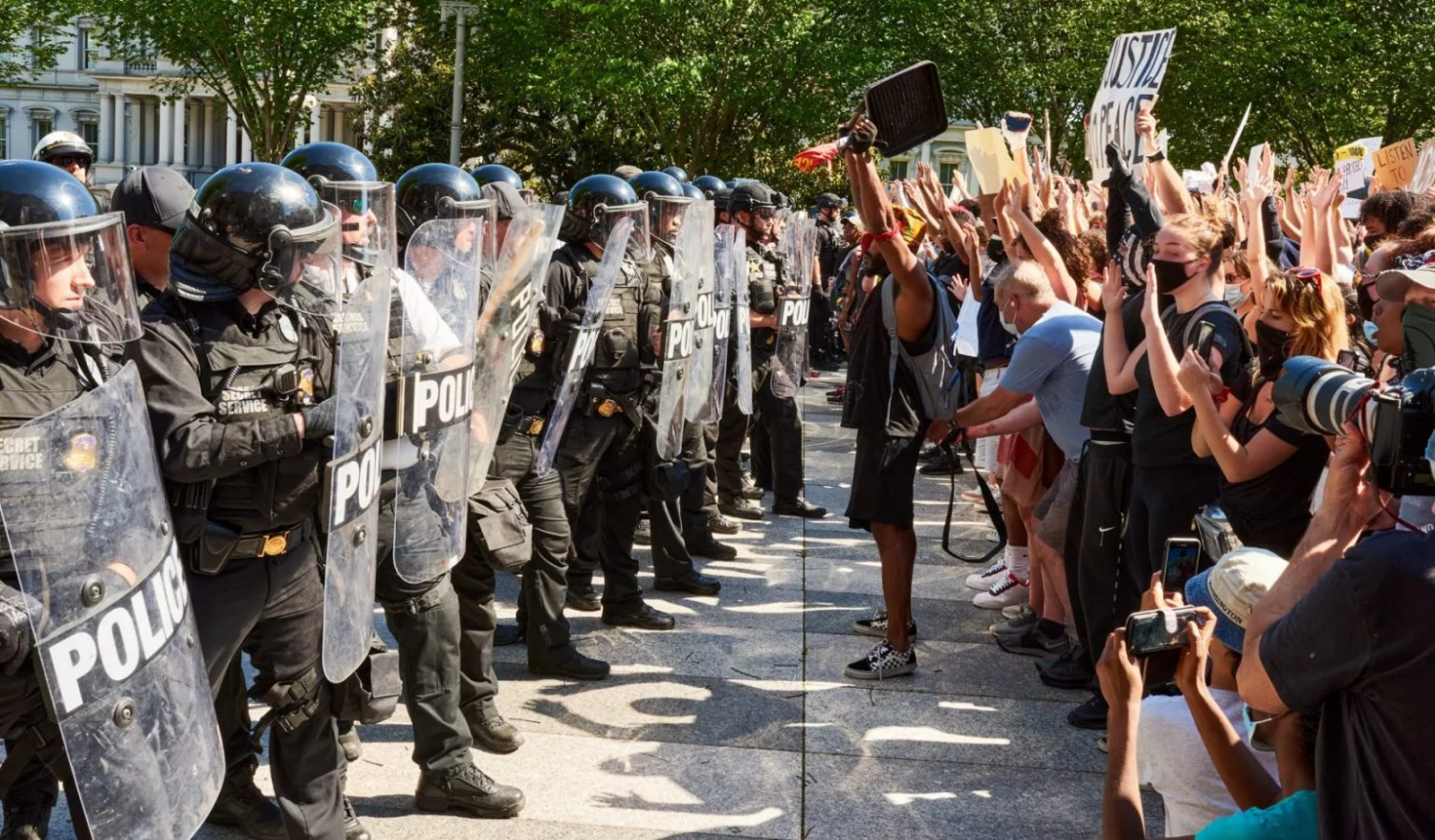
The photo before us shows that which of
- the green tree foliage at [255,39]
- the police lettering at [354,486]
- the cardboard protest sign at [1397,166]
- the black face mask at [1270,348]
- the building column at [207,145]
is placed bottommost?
the building column at [207,145]

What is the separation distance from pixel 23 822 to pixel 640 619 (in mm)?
3239

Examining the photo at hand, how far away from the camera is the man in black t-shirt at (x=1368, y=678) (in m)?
2.07

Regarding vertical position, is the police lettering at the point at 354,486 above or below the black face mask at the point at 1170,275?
below

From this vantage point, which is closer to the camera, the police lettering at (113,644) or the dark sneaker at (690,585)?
the police lettering at (113,644)

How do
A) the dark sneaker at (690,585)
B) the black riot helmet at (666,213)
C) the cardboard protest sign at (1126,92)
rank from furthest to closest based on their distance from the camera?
the dark sneaker at (690,585) < the cardboard protest sign at (1126,92) < the black riot helmet at (666,213)

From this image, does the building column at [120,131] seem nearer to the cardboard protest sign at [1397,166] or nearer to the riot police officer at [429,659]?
the cardboard protest sign at [1397,166]

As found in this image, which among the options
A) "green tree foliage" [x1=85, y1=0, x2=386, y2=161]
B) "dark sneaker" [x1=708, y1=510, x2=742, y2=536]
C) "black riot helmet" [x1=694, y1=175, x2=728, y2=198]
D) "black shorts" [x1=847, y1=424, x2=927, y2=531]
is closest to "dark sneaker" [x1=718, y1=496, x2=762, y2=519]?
"dark sneaker" [x1=708, y1=510, x2=742, y2=536]

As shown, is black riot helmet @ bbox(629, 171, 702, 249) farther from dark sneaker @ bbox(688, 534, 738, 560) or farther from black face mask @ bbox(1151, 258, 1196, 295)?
black face mask @ bbox(1151, 258, 1196, 295)

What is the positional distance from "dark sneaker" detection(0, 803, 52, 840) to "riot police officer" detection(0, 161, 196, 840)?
0.15 meters

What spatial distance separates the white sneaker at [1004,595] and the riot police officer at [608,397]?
1.62 metres

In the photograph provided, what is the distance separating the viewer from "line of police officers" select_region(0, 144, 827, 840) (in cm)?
269

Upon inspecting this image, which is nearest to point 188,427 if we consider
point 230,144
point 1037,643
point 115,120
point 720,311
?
point 1037,643

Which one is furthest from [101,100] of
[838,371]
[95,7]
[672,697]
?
[672,697]

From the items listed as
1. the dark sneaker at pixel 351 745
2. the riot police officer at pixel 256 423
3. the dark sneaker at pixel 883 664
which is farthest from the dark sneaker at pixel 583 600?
the riot police officer at pixel 256 423
